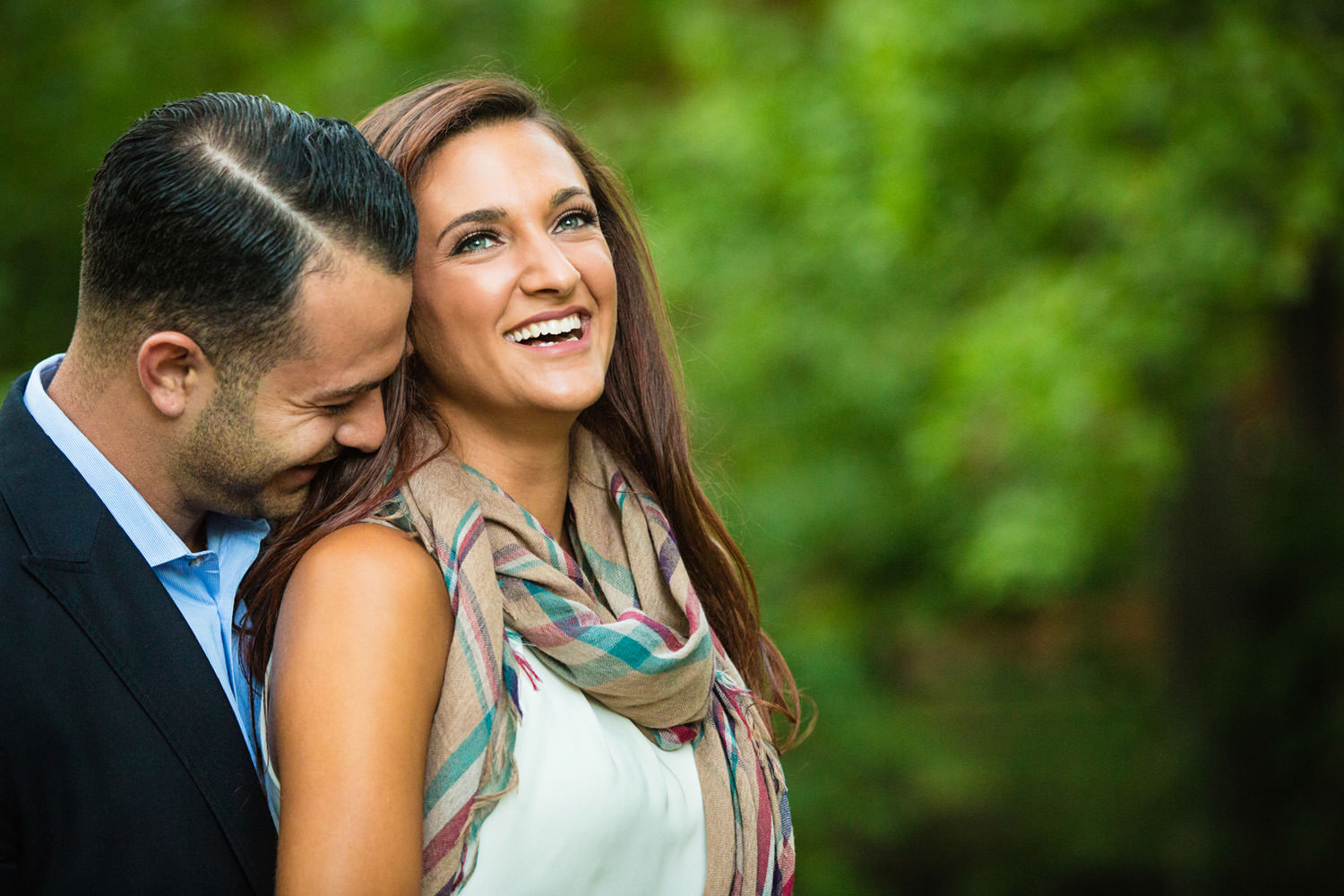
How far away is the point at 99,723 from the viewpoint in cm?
159

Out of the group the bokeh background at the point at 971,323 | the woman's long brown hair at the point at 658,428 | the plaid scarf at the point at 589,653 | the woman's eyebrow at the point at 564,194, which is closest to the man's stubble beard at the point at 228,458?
the plaid scarf at the point at 589,653

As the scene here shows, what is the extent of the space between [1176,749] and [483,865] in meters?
6.62

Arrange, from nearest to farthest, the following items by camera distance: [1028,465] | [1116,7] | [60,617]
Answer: [60,617] → [1116,7] → [1028,465]

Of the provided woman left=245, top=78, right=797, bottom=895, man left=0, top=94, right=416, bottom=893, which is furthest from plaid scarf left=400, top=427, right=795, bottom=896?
man left=0, top=94, right=416, bottom=893

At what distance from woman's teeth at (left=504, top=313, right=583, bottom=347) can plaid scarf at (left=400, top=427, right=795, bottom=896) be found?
232mm

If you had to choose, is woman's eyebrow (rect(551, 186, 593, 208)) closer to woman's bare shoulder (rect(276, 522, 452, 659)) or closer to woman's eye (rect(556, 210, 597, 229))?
woman's eye (rect(556, 210, 597, 229))

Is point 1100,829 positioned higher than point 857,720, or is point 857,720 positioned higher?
point 857,720

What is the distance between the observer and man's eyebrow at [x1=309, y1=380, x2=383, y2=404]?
1841 millimetres

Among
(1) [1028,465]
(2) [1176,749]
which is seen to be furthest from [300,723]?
(2) [1176,749]

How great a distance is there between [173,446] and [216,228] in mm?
322

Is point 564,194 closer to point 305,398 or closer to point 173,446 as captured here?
point 305,398

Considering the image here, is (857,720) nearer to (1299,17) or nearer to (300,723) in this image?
(1299,17)

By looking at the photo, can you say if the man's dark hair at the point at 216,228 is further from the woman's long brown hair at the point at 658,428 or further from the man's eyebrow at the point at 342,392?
the woman's long brown hair at the point at 658,428

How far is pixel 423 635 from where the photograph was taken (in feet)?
5.82
